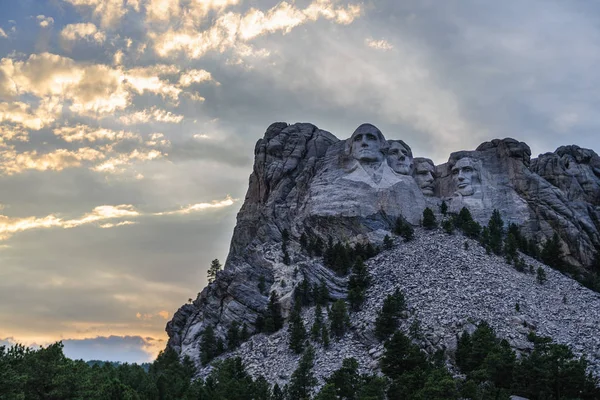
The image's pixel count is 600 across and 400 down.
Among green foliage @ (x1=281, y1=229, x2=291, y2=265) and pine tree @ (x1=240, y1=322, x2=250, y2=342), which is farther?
green foliage @ (x1=281, y1=229, x2=291, y2=265)

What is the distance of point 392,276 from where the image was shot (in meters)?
95.1

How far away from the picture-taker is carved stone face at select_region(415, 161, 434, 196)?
4734 inches

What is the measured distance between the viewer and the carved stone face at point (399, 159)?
386 feet

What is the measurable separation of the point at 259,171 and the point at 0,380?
70401mm

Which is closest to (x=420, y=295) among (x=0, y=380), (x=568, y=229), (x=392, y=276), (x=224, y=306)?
(x=392, y=276)

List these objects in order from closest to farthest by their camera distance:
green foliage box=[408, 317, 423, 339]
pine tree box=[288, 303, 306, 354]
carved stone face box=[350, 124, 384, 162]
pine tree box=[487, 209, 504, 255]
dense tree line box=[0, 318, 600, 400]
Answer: dense tree line box=[0, 318, 600, 400] < green foliage box=[408, 317, 423, 339] < pine tree box=[288, 303, 306, 354] < pine tree box=[487, 209, 504, 255] < carved stone face box=[350, 124, 384, 162]

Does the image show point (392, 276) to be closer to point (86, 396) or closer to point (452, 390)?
point (452, 390)

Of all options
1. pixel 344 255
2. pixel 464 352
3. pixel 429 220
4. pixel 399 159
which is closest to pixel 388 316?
pixel 464 352

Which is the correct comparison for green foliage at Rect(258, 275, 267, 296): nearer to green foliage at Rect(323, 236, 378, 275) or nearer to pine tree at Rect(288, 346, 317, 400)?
green foliage at Rect(323, 236, 378, 275)

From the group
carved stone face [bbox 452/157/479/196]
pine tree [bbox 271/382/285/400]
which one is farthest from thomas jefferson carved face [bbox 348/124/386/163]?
pine tree [bbox 271/382/285/400]

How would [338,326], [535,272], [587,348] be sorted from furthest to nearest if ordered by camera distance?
[535,272], [338,326], [587,348]

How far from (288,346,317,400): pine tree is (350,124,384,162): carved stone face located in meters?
43.0

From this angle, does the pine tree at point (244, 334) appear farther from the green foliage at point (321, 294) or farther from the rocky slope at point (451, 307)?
the green foliage at point (321, 294)

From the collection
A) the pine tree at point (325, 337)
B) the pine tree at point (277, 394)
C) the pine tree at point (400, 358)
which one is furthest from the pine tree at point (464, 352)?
the pine tree at point (277, 394)
